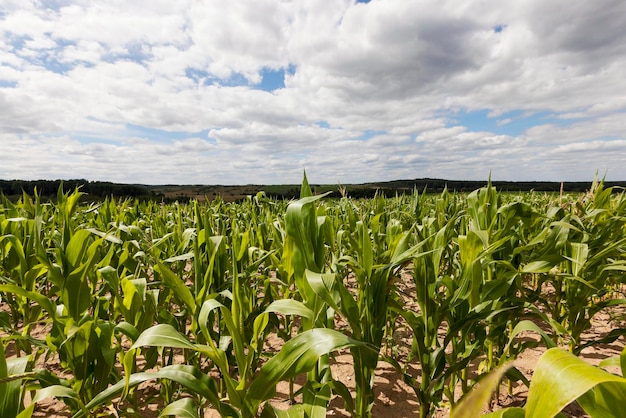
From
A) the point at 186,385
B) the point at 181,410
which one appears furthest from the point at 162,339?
the point at 181,410

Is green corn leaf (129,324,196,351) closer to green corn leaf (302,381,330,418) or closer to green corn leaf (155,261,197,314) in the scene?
green corn leaf (155,261,197,314)

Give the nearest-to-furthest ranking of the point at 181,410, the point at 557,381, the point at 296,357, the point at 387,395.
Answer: the point at 557,381 → the point at 296,357 → the point at 181,410 → the point at 387,395

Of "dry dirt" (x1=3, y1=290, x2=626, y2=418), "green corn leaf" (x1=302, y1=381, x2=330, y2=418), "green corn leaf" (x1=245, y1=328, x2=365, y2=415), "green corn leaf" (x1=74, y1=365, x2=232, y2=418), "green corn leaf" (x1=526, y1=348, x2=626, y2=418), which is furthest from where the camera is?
"dry dirt" (x1=3, y1=290, x2=626, y2=418)

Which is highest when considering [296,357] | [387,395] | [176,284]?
[176,284]

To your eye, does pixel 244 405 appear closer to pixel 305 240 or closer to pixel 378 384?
pixel 305 240

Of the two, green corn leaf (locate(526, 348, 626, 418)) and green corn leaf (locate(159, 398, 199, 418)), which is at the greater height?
green corn leaf (locate(526, 348, 626, 418))

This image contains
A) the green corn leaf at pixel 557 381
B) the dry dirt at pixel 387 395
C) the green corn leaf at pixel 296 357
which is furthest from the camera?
the dry dirt at pixel 387 395

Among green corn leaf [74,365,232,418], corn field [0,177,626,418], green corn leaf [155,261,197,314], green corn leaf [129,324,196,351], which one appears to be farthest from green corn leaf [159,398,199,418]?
green corn leaf [155,261,197,314]

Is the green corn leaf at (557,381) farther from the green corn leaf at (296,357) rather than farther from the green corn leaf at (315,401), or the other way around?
the green corn leaf at (315,401)

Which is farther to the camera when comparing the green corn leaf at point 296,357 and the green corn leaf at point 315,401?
the green corn leaf at point 315,401

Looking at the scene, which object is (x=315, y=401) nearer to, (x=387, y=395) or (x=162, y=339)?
(x=162, y=339)

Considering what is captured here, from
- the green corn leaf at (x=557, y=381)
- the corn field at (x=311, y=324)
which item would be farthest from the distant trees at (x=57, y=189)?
the green corn leaf at (x=557, y=381)

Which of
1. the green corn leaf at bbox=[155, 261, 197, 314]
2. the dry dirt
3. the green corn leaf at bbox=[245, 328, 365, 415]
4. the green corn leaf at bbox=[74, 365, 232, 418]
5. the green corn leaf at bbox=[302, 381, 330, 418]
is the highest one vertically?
the green corn leaf at bbox=[155, 261, 197, 314]

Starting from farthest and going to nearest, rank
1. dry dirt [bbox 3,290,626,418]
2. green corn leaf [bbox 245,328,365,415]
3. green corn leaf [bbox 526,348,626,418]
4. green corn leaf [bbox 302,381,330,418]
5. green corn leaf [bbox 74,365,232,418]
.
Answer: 1. dry dirt [bbox 3,290,626,418]
2. green corn leaf [bbox 302,381,330,418]
3. green corn leaf [bbox 74,365,232,418]
4. green corn leaf [bbox 245,328,365,415]
5. green corn leaf [bbox 526,348,626,418]
